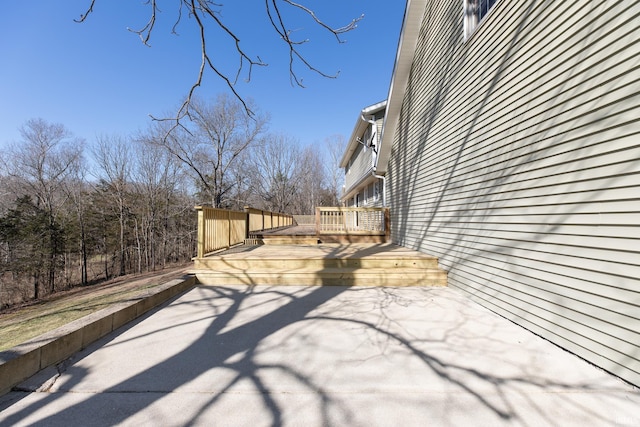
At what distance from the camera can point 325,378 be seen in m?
2.03

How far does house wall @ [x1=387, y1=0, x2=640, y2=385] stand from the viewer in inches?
78.7

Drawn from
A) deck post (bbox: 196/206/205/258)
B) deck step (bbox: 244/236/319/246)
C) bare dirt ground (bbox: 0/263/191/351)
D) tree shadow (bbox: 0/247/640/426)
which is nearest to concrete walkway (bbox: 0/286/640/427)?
tree shadow (bbox: 0/247/640/426)

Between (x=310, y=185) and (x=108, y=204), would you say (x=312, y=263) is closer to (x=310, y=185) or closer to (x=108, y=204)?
(x=108, y=204)

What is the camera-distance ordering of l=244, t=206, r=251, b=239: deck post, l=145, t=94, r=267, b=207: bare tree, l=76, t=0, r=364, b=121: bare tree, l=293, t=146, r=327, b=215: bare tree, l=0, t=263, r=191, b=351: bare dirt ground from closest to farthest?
1. l=76, t=0, r=364, b=121: bare tree
2. l=0, t=263, r=191, b=351: bare dirt ground
3. l=244, t=206, r=251, b=239: deck post
4. l=145, t=94, r=267, b=207: bare tree
5. l=293, t=146, r=327, b=215: bare tree

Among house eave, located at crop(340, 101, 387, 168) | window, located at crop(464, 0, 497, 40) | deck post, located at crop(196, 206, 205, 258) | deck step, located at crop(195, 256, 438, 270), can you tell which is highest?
house eave, located at crop(340, 101, 387, 168)

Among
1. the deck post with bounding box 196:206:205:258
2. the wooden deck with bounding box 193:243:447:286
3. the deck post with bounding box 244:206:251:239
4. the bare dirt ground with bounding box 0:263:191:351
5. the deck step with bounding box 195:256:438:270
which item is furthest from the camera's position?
the deck post with bounding box 244:206:251:239

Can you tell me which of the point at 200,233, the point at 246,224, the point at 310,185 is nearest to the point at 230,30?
the point at 200,233

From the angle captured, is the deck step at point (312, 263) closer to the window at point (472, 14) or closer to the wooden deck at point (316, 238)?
the wooden deck at point (316, 238)

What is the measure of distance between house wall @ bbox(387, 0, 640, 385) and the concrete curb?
4417 mm

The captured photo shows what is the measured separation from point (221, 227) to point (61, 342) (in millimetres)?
3756

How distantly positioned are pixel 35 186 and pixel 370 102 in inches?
792

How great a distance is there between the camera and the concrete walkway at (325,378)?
164 centimetres

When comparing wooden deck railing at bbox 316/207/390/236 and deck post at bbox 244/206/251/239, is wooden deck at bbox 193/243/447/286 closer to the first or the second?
deck post at bbox 244/206/251/239

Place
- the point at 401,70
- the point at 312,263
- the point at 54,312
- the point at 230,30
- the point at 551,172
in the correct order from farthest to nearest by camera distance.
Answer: the point at 54,312 < the point at 401,70 < the point at 312,263 < the point at 551,172 < the point at 230,30
